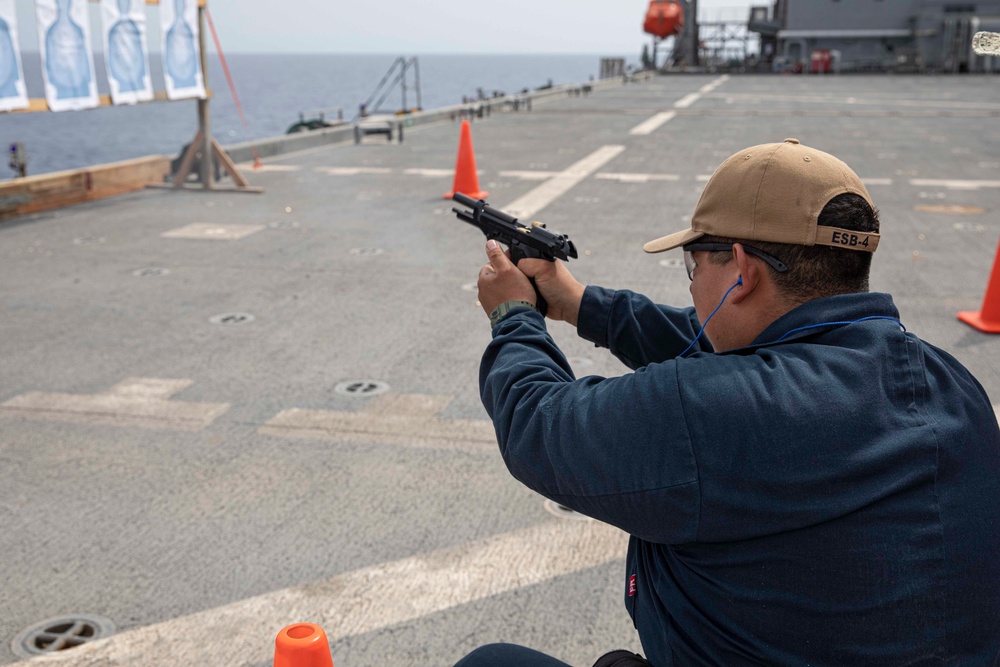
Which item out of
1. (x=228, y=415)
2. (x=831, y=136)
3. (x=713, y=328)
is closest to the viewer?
(x=713, y=328)

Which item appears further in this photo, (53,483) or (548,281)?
(53,483)

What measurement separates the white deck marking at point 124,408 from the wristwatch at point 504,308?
290cm

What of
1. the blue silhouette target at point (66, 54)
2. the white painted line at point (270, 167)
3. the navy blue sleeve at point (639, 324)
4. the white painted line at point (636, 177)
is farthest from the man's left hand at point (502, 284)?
the white painted line at point (270, 167)

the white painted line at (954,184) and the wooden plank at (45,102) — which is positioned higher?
the wooden plank at (45,102)

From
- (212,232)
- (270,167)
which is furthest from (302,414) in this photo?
(270,167)

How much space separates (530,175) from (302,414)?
9.08 m

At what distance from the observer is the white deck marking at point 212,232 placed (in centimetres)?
936

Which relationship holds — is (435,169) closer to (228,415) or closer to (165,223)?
(165,223)

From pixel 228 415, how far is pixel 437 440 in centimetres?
113

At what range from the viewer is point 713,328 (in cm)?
185

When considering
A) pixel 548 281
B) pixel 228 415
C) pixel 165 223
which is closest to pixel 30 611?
pixel 228 415

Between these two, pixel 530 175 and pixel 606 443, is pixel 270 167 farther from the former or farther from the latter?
pixel 606 443

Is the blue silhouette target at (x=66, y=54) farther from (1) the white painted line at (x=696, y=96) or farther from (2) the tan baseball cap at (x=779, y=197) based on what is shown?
(1) the white painted line at (x=696, y=96)

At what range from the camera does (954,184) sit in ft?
40.4
